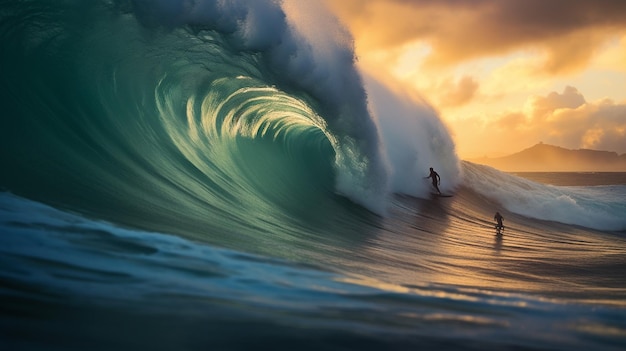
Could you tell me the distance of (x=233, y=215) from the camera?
530 centimetres

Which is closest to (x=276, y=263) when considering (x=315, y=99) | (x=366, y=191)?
(x=315, y=99)

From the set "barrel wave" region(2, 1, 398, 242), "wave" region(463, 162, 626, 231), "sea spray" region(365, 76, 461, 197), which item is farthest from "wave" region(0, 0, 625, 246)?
"wave" region(463, 162, 626, 231)

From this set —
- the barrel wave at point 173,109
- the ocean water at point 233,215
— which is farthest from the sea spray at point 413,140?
the barrel wave at point 173,109

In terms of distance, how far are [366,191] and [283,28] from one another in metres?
3.44

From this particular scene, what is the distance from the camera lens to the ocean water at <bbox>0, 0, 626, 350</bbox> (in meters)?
2.16

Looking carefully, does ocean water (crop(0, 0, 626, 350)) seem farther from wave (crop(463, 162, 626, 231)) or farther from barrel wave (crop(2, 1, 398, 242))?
wave (crop(463, 162, 626, 231))

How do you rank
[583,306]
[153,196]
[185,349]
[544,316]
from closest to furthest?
[185,349], [544,316], [583,306], [153,196]

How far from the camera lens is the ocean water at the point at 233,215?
216cm

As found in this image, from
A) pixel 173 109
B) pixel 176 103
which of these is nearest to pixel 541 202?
pixel 176 103

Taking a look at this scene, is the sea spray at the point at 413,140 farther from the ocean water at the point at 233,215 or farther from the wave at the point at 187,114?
the wave at the point at 187,114

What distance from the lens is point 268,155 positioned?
1088 centimetres

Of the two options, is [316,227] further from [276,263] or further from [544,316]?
[544,316]

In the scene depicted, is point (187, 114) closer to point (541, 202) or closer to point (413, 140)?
point (413, 140)

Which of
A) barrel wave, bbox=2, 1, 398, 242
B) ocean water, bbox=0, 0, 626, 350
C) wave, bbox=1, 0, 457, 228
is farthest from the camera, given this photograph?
wave, bbox=1, 0, 457, 228
